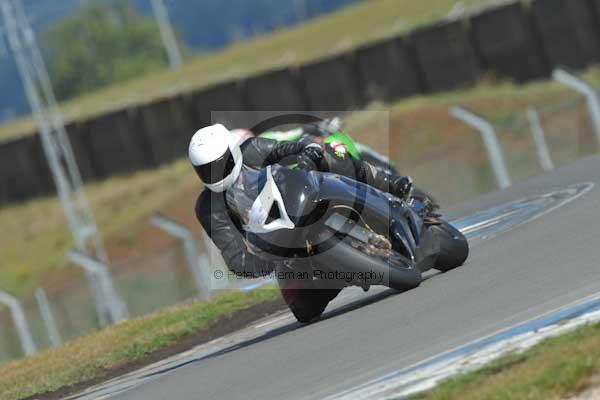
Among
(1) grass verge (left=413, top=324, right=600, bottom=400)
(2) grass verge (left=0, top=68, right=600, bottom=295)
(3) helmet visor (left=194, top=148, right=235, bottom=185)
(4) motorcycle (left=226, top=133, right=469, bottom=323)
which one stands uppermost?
(3) helmet visor (left=194, top=148, right=235, bottom=185)

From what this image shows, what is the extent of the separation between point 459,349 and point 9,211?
42.9 meters

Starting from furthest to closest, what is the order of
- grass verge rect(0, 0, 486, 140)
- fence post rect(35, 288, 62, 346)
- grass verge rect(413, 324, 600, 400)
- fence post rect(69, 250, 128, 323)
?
grass verge rect(0, 0, 486, 140) < fence post rect(35, 288, 62, 346) < fence post rect(69, 250, 128, 323) < grass verge rect(413, 324, 600, 400)

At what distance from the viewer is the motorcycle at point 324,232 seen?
35.7ft

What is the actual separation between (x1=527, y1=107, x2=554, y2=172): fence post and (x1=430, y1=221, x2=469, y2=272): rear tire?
1105 centimetres

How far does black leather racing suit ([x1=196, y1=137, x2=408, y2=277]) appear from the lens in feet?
36.2

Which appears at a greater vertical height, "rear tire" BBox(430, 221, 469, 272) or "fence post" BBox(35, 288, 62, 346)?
"rear tire" BBox(430, 221, 469, 272)

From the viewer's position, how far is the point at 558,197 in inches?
630

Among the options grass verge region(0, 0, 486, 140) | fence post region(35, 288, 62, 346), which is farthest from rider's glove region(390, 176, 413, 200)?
grass verge region(0, 0, 486, 140)

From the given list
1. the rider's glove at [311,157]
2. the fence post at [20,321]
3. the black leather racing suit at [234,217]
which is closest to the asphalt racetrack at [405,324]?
the black leather racing suit at [234,217]

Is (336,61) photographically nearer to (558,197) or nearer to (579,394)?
(558,197)

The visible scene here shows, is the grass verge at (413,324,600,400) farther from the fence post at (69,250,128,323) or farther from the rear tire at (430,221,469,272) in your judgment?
the fence post at (69,250,128,323)

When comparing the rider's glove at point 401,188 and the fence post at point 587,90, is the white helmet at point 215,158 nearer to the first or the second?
the rider's glove at point 401,188

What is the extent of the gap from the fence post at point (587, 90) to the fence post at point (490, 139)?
4.03ft

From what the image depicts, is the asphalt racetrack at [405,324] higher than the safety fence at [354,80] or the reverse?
the reverse
